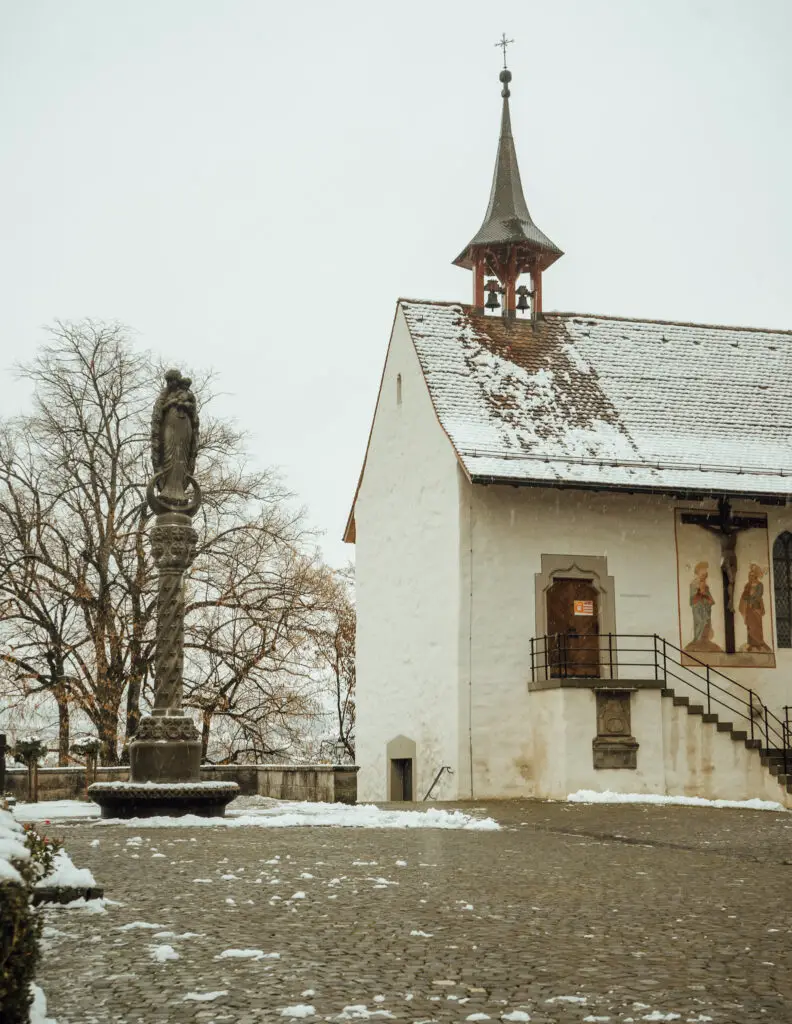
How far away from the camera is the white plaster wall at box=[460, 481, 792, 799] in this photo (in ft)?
77.4

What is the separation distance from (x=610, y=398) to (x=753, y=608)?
16.7 ft

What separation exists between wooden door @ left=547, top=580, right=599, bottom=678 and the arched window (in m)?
3.91

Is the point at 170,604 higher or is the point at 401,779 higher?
the point at 170,604

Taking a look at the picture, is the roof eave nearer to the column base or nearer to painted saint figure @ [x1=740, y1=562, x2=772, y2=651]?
painted saint figure @ [x1=740, y1=562, x2=772, y2=651]

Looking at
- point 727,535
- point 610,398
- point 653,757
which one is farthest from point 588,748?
point 610,398

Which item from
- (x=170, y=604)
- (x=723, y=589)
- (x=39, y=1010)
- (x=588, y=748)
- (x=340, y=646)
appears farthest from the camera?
(x=340, y=646)

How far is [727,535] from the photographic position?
83.7ft

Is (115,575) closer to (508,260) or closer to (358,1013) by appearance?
(508,260)

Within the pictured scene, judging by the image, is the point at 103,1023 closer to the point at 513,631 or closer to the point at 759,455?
the point at 513,631

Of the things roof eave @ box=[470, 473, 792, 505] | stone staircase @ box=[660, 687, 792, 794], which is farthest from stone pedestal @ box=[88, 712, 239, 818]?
stone staircase @ box=[660, 687, 792, 794]

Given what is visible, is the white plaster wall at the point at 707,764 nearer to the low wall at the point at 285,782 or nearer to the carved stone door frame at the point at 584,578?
the carved stone door frame at the point at 584,578

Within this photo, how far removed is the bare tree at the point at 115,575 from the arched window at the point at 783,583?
11.3 metres

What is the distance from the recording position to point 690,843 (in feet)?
39.5

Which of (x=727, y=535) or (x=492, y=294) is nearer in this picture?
(x=727, y=535)
